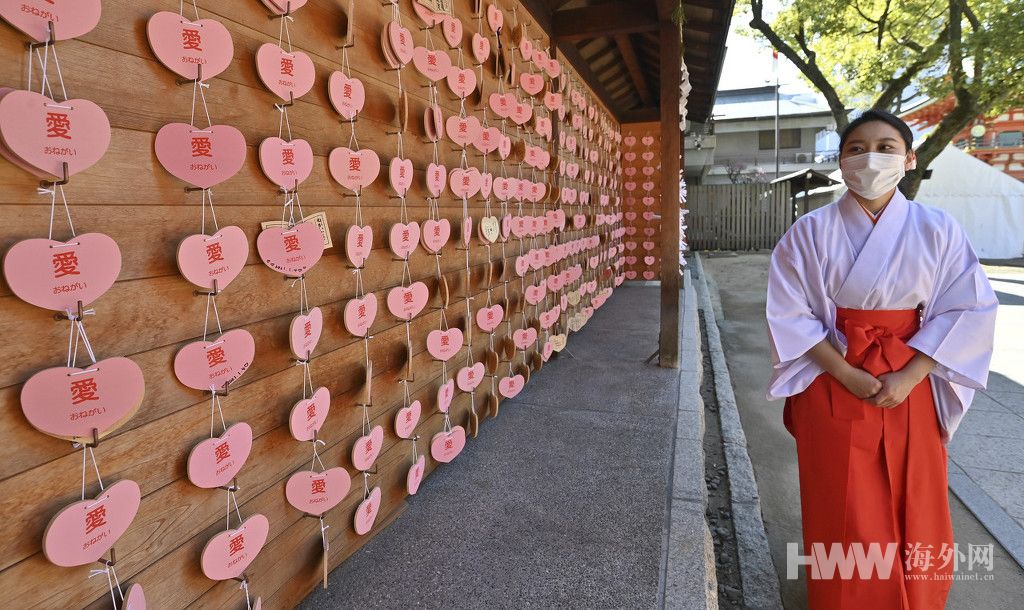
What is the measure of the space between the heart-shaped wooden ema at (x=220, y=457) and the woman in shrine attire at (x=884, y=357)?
1729 mm

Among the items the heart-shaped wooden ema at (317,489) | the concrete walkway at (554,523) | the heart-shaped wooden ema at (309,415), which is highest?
the heart-shaped wooden ema at (309,415)

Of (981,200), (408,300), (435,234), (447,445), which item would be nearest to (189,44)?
(408,300)

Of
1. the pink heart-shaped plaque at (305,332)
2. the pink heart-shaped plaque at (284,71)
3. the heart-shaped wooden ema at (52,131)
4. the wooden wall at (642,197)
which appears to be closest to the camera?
the heart-shaped wooden ema at (52,131)

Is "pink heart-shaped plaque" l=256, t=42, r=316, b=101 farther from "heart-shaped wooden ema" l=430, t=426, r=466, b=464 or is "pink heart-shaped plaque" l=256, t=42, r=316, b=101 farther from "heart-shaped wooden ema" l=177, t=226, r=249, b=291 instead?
"heart-shaped wooden ema" l=430, t=426, r=466, b=464

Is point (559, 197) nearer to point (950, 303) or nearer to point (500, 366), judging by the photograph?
point (500, 366)

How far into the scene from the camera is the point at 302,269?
1697 mm

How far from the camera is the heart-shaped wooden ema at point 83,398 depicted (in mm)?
1014

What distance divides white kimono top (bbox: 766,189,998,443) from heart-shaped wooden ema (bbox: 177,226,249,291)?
172 cm

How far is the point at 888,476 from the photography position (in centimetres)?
186

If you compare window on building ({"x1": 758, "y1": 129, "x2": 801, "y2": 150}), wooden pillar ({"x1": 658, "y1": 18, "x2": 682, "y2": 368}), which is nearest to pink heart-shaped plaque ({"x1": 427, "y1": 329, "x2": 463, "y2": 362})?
wooden pillar ({"x1": 658, "y1": 18, "x2": 682, "y2": 368})

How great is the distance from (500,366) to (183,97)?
8.69 ft

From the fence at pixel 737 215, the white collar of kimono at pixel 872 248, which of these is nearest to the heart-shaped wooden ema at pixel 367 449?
the white collar of kimono at pixel 872 248

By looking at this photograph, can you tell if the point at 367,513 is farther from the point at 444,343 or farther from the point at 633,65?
the point at 633,65

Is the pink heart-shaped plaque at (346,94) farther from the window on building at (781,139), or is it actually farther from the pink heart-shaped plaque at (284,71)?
the window on building at (781,139)
